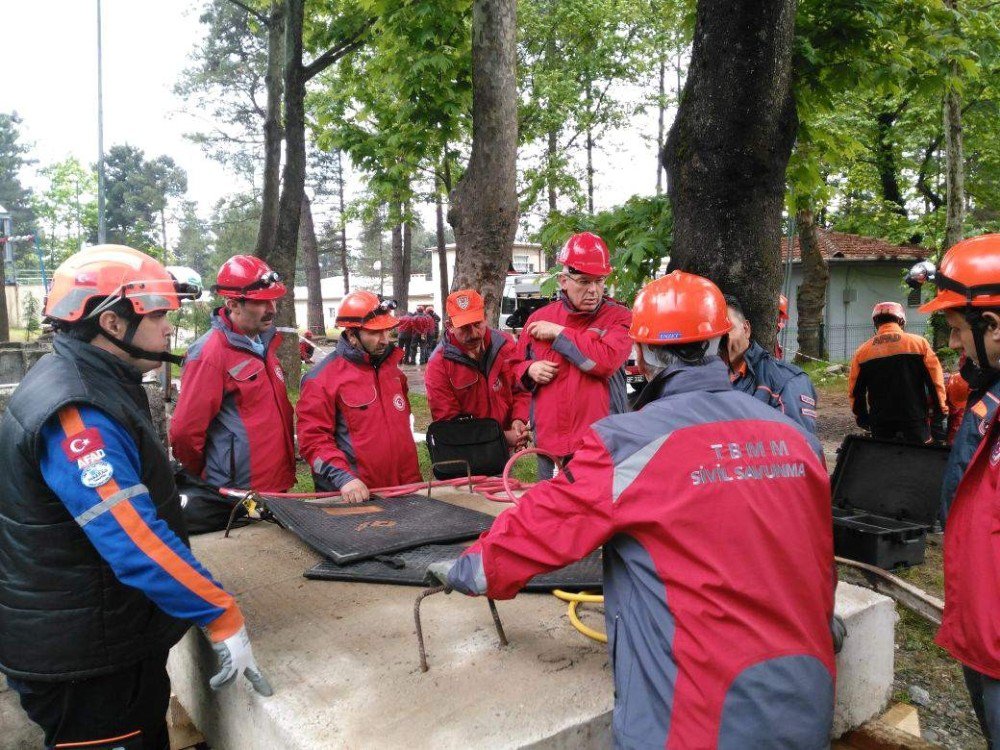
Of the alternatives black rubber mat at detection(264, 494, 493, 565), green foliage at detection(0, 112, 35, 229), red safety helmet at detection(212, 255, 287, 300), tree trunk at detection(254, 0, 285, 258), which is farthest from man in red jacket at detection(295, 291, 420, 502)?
green foliage at detection(0, 112, 35, 229)

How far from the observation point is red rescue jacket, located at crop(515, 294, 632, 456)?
4480 millimetres

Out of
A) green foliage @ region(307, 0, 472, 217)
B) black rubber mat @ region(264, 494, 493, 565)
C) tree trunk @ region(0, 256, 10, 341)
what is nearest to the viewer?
black rubber mat @ region(264, 494, 493, 565)

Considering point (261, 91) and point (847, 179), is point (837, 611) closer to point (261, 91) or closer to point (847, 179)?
point (847, 179)

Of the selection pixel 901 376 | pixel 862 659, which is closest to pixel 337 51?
pixel 901 376

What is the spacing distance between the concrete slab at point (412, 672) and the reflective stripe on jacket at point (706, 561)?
41cm

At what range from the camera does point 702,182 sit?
3898 millimetres

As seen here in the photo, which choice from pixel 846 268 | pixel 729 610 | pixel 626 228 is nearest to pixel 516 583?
pixel 729 610

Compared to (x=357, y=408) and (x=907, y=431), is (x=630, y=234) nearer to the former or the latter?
(x=357, y=408)

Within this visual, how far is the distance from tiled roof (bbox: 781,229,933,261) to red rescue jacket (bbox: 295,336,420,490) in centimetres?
2369

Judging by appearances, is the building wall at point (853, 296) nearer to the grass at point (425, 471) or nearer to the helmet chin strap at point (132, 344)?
the grass at point (425, 471)

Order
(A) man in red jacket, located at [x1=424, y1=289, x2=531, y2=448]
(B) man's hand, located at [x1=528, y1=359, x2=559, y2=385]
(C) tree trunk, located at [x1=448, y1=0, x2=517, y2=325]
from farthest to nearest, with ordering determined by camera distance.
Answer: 1. (C) tree trunk, located at [x1=448, y1=0, x2=517, y2=325]
2. (A) man in red jacket, located at [x1=424, y1=289, x2=531, y2=448]
3. (B) man's hand, located at [x1=528, y1=359, x2=559, y2=385]

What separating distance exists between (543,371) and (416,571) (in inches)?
73.6

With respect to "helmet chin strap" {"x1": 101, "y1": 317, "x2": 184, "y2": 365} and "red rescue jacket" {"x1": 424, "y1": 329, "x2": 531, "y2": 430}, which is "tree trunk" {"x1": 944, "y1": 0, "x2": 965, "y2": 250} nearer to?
"red rescue jacket" {"x1": 424, "y1": 329, "x2": 531, "y2": 430}

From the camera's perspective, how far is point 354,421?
4121 mm
